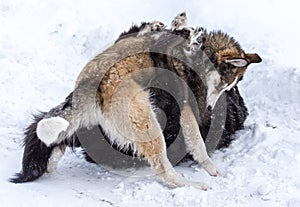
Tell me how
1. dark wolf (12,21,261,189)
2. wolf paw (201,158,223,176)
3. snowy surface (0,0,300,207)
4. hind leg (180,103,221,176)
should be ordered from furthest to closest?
hind leg (180,103,221,176) < wolf paw (201,158,223,176) < dark wolf (12,21,261,189) < snowy surface (0,0,300,207)

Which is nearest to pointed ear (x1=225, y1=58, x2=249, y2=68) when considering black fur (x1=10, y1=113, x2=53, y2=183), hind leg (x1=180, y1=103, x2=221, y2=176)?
hind leg (x1=180, y1=103, x2=221, y2=176)

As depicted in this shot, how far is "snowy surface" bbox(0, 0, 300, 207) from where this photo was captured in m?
4.77

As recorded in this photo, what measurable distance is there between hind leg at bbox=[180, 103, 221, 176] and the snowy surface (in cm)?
13

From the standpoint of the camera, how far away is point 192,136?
5453mm

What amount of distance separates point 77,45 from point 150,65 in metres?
2.93

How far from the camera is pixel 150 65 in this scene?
210 inches

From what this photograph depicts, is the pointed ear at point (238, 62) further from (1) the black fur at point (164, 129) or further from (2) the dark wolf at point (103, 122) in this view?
(2) the dark wolf at point (103, 122)

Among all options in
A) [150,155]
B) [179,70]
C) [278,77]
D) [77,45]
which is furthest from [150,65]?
[77,45]

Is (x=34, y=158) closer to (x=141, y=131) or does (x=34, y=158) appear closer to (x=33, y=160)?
(x=33, y=160)

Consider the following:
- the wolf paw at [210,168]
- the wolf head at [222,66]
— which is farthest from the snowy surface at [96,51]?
the wolf head at [222,66]

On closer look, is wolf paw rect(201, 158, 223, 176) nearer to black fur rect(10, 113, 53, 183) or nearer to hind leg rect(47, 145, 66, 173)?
hind leg rect(47, 145, 66, 173)

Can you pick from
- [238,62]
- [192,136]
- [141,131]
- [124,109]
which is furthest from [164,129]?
[238,62]

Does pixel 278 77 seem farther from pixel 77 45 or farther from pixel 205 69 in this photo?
pixel 77 45

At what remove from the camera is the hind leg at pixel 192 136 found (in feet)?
17.7
